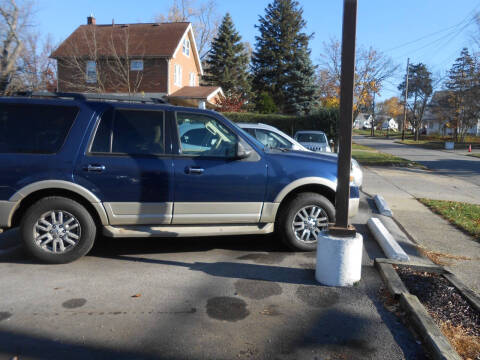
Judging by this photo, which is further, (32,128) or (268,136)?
(268,136)

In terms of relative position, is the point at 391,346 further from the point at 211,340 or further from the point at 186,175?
the point at 186,175

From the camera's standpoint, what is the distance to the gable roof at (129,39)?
24750mm

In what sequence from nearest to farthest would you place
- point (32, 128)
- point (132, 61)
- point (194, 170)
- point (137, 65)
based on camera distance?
point (32, 128), point (194, 170), point (132, 61), point (137, 65)

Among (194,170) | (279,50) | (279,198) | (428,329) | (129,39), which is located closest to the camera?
(428,329)

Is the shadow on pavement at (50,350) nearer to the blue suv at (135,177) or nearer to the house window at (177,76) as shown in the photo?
the blue suv at (135,177)

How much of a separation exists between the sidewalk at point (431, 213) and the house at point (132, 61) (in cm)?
1357

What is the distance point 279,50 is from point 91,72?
2378 cm

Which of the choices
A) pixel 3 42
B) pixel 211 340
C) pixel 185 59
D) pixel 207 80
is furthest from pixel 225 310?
pixel 207 80

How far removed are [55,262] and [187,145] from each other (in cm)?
220

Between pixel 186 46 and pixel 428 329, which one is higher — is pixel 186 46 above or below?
above

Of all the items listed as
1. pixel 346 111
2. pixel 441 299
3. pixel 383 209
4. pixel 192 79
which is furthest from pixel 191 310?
pixel 192 79

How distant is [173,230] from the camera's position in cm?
504

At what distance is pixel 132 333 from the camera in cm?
328

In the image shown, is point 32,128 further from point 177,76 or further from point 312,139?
point 177,76
